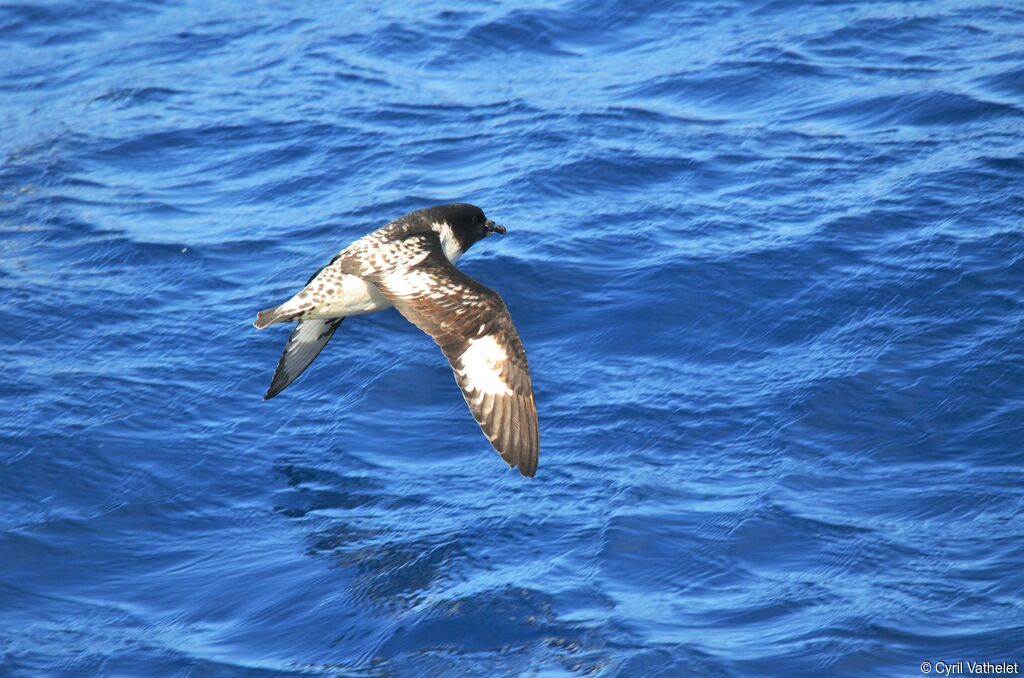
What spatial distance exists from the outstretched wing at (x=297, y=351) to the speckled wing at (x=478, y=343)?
50.2 inches

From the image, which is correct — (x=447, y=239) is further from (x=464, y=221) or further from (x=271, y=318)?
(x=271, y=318)

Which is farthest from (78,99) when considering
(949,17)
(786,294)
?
(949,17)

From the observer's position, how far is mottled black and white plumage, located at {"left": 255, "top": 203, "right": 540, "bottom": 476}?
8.02 m

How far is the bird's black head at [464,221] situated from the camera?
950cm

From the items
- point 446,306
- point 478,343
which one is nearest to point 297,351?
point 446,306

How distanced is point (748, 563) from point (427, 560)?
1981 millimetres

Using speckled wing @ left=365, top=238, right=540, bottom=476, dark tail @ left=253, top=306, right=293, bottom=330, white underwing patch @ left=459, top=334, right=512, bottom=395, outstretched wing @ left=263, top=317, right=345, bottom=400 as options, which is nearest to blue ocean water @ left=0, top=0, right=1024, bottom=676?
outstretched wing @ left=263, top=317, right=345, bottom=400

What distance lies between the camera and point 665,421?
948 centimetres

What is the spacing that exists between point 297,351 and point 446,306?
191cm

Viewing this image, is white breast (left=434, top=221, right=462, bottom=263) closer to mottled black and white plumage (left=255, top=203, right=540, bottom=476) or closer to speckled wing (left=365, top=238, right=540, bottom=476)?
Answer: mottled black and white plumage (left=255, top=203, right=540, bottom=476)

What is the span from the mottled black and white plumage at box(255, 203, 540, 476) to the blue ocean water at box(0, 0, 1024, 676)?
0.95m

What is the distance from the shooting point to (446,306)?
839 centimetres

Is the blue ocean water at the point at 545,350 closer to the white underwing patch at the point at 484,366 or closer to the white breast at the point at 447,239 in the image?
the white underwing patch at the point at 484,366

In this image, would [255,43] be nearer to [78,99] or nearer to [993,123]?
[78,99]
